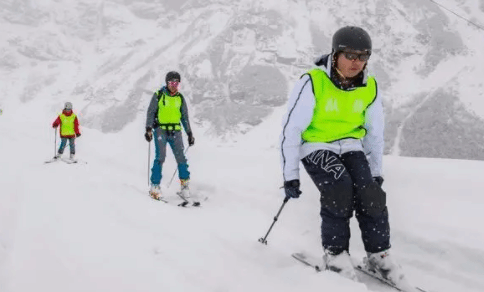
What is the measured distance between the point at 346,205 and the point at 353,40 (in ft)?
4.36

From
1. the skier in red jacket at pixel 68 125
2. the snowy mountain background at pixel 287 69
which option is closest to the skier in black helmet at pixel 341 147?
the skier in red jacket at pixel 68 125

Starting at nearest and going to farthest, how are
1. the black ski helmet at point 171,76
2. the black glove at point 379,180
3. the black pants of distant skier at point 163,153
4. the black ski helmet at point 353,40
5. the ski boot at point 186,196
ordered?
the black ski helmet at point 353,40, the black glove at point 379,180, the ski boot at point 186,196, the black ski helmet at point 171,76, the black pants of distant skier at point 163,153

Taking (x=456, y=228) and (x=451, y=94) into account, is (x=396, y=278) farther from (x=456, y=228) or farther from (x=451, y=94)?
(x=451, y=94)

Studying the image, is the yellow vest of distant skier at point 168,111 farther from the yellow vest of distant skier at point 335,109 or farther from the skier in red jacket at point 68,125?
the skier in red jacket at point 68,125

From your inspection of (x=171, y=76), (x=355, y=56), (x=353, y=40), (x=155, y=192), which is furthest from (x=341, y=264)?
(x=171, y=76)

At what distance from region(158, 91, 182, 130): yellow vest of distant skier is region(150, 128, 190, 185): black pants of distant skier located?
13cm

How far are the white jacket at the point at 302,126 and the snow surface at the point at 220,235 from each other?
0.96 m

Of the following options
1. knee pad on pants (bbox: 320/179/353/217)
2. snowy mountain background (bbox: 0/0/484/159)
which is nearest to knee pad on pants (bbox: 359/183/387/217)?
knee pad on pants (bbox: 320/179/353/217)

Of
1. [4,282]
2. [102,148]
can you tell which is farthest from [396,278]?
[102,148]

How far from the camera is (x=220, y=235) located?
463cm

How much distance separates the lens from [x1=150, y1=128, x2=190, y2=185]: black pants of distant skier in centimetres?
737

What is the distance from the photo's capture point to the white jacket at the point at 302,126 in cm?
349

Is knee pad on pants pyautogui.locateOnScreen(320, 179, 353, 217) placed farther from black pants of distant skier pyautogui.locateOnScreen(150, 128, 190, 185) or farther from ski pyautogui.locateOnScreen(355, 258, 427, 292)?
black pants of distant skier pyautogui.locateOnScreen(150, 128, 190, 185)

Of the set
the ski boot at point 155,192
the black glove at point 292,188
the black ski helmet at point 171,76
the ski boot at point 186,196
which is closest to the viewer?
the black glove at point 292,188
